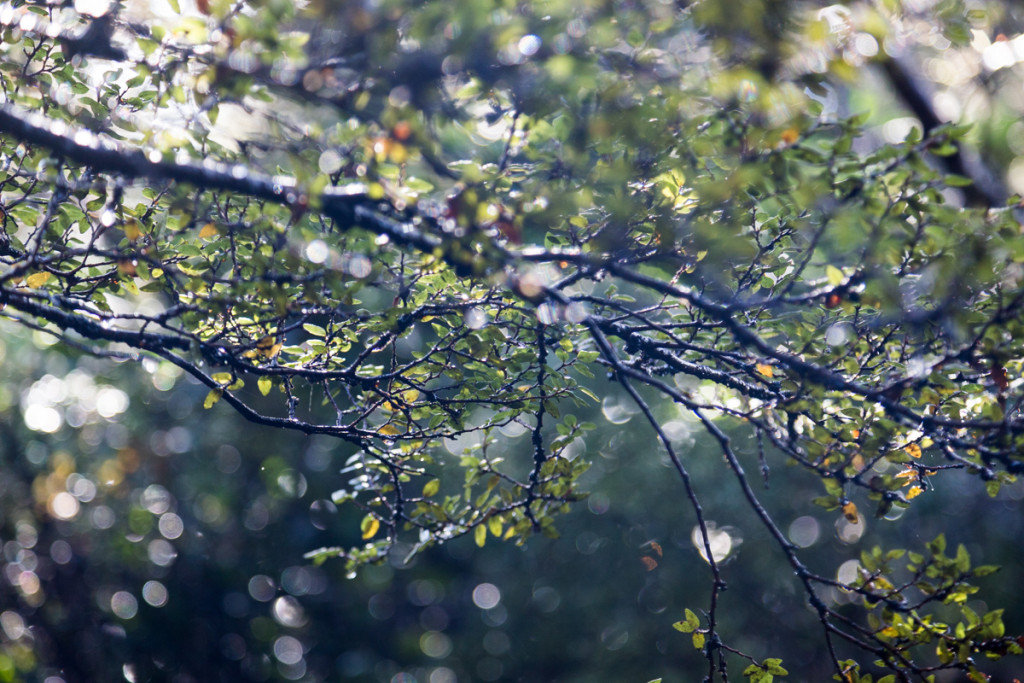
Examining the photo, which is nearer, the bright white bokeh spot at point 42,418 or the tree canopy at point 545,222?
the tree canopy at point 545,222

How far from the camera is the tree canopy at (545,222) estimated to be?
1.99 metres

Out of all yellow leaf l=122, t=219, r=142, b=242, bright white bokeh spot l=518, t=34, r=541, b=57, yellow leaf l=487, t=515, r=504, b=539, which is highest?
bright white bokeh spot l=518, t=34, r=541, b=57

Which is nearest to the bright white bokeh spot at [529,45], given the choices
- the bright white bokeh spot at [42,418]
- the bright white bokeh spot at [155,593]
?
Result: the bright white bokeh spot at [155,593]

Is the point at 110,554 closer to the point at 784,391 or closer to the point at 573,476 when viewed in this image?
the point at 573,476

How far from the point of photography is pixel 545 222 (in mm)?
2205

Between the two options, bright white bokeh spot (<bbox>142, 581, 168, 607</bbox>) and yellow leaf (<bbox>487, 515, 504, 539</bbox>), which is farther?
bright white bokeh spot (<bbox>142, 581, 168, 607</bbox>)

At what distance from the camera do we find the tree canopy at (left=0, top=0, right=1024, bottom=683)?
6.52 feet

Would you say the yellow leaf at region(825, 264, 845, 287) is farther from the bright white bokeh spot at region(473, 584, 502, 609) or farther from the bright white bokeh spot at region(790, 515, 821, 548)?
the bright white bokeh spot at region(473, 584, 502, 609)

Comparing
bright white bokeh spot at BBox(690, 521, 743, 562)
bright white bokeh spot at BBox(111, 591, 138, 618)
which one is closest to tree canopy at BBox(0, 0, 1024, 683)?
bright white bokeh spot at BBox(690, 521, 743, 562)

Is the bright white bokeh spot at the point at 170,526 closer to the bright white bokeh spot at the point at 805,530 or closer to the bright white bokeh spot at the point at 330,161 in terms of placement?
the bright white bokeh spot at the point at 805,530

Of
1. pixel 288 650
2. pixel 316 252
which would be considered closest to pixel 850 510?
pixel 316 252

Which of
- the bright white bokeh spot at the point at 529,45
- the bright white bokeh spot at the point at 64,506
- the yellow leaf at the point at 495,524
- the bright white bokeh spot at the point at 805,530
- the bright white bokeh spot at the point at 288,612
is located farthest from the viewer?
the bright white bokeh spot at the point at 64,506

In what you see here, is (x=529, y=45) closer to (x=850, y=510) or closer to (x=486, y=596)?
(x=850, y=510)

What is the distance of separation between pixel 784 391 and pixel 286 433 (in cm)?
842
